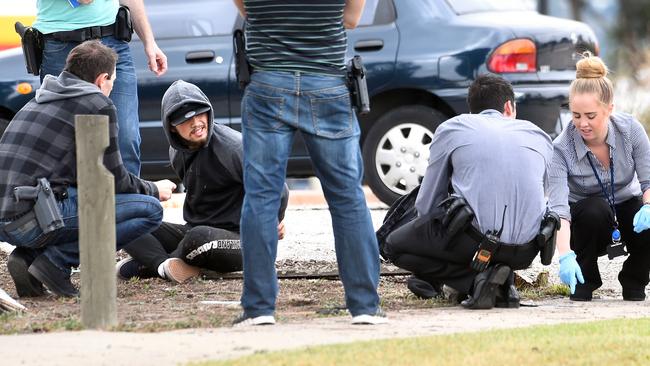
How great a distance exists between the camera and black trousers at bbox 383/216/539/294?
6.95m

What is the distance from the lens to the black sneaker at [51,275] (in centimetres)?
714

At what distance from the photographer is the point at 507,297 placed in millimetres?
7012

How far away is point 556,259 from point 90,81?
3147 mm

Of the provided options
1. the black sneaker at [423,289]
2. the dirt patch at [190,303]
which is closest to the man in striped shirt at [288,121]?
the dirt patch at [190,303]

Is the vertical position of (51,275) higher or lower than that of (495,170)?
lower

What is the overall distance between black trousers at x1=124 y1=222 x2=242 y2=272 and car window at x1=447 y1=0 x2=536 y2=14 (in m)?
3.47

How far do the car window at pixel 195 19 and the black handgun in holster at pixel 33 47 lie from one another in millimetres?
3424

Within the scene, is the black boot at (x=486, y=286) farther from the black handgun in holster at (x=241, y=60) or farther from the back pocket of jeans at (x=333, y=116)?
the black handgun in holster at (x=241, y=60)

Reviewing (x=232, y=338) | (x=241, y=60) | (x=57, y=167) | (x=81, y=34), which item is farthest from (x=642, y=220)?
(x=81, y=34)

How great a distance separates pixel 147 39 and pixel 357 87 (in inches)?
84.7

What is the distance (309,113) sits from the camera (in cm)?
595

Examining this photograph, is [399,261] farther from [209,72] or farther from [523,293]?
[209,72]

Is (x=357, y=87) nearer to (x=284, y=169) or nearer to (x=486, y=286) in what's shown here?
(x=284, y=169)

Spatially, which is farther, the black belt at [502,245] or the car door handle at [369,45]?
the car door handle at [369,45]
